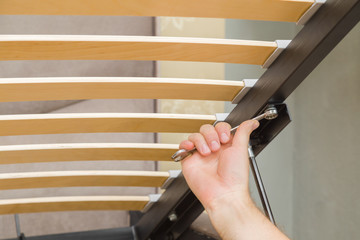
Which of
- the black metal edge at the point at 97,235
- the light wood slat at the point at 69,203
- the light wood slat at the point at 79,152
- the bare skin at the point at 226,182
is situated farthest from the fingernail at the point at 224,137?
the black metal edge at the point at 97,235

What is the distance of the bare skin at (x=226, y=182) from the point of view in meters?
1.18

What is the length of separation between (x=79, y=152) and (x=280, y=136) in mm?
1636

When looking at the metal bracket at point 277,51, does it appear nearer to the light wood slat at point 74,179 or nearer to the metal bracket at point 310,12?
the metal bracket at point 310,12

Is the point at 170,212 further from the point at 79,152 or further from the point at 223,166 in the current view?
the point at 223,166

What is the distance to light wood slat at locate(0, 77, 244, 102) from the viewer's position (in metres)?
1.30

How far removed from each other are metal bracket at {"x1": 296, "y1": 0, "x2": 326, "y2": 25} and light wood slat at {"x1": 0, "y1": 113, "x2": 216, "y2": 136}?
490mm

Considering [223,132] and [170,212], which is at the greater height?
[170,212]

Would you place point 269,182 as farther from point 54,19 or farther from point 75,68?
point 54,19

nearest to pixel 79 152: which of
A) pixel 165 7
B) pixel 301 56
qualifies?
pixel 165 7

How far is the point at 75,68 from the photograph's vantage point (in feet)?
8.82

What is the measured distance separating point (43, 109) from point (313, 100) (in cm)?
155

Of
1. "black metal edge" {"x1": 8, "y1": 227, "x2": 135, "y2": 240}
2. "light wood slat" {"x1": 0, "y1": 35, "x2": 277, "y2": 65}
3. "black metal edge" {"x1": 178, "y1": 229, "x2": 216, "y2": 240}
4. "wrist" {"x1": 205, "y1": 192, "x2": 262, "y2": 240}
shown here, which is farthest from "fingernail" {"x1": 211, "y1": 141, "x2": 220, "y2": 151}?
"black metal edge" {"x1": 8, "y1": 227, "x2": 135, "y2": 240}

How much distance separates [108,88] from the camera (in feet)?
4.48

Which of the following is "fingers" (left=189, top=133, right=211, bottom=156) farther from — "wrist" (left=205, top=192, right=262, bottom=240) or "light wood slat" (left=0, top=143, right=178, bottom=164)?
"light wood slat" (left=0, top=143, right=178, bottom=164)
